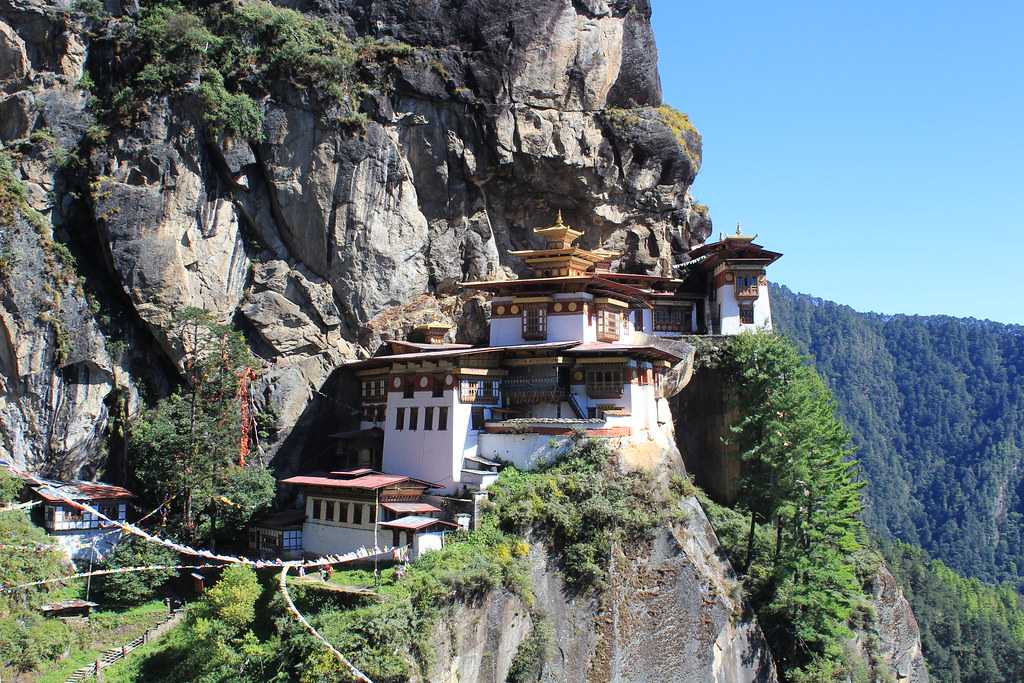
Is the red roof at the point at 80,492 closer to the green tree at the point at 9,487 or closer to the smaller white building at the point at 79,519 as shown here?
the smaller white building at the point at 79,519

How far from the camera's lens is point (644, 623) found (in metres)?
31.7

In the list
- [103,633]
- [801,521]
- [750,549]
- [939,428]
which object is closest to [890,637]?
[750,549]

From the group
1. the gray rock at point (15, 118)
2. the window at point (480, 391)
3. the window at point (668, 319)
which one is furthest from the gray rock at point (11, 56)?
the window at point (668, 319)

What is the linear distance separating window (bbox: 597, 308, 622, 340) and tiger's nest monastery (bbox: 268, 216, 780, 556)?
44 millimetres

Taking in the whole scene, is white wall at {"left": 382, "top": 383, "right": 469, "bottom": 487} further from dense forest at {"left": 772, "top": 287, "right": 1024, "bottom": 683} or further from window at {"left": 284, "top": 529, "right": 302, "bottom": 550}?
dense forest at {"left": 772, "top": 287, "right": 1024, "bottom": 683}

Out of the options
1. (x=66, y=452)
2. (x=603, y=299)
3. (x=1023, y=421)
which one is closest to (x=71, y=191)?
(x=66, y=452)

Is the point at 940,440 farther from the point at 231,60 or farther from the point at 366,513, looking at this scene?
the point at 366,513

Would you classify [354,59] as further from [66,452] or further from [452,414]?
[66,452]

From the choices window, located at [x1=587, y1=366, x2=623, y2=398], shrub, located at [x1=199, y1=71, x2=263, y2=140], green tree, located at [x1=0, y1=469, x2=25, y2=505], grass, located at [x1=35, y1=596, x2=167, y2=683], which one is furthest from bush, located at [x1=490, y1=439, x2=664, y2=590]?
shrub, located at [x1=199, y1=71, x2=263, y2=140]

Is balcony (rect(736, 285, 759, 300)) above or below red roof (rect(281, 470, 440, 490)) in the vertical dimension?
above

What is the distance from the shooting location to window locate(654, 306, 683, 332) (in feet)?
157

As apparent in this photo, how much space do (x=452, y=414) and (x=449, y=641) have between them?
10.3m

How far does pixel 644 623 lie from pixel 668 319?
65.3ft

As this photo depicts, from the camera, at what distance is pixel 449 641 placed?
87.3 feet
